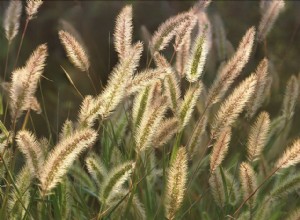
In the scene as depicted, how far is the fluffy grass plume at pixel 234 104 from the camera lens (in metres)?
2.43

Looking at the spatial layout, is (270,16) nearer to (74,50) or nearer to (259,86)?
(259,86)

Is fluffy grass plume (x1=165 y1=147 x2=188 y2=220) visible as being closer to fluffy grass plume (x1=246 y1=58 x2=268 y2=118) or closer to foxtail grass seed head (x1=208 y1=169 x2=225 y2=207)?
foxtail grass seed head (x1=208 y1=169 x2=225 y2=207)

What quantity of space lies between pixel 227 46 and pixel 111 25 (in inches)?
50.6

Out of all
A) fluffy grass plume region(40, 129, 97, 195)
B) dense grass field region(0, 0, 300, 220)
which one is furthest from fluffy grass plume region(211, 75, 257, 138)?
fluffy grass plume region(40, 129, 97, 195)

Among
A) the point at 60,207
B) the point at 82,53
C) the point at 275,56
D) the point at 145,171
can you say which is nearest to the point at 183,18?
the point at 82,53

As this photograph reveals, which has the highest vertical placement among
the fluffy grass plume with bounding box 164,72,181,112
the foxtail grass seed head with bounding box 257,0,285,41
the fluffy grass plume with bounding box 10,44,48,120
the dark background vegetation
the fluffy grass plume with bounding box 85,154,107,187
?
the dark background vegetation

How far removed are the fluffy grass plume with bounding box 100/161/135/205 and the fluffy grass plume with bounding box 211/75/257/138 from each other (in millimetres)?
363

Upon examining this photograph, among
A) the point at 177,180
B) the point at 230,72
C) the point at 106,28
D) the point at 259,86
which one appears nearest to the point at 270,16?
the point at 259,86

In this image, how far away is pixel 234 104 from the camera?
96.5 inches

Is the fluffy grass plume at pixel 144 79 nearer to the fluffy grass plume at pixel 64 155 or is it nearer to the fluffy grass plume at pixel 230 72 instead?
the fluffy grass plume at pixel 230 72

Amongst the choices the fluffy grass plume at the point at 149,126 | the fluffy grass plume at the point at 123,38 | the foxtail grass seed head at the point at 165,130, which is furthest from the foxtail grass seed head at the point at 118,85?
the fluffy grass plume at the point at 123,38

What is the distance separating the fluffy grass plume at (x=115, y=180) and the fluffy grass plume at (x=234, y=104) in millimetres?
363

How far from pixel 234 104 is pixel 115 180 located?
44cm

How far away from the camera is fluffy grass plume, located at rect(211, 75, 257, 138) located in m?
2.43
